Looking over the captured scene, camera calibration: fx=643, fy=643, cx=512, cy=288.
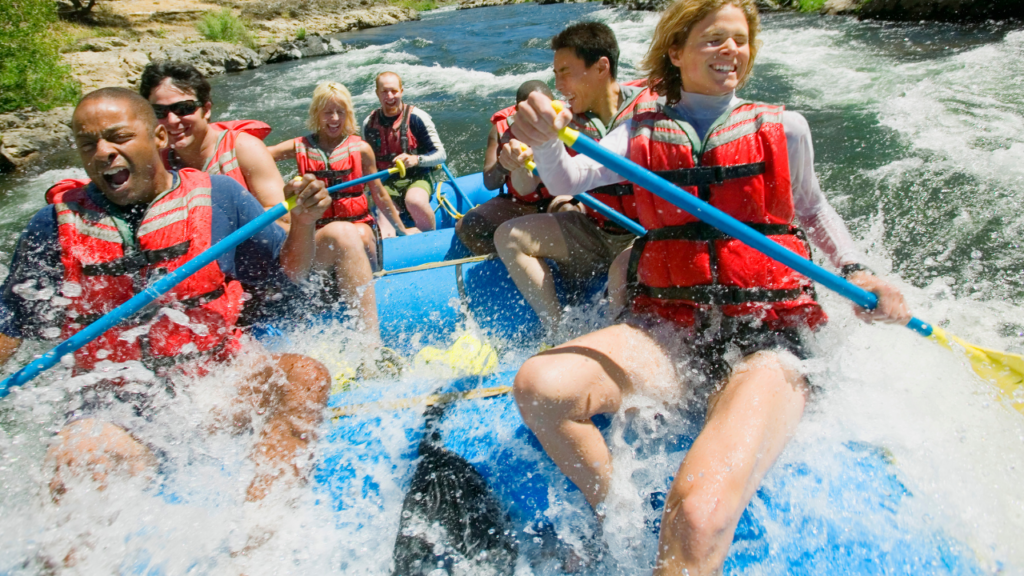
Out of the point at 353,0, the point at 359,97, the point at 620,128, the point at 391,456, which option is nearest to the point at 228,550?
the point at 391,456

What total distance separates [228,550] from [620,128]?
1548 mm

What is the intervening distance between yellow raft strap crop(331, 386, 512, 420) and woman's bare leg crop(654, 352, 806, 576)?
76 cm

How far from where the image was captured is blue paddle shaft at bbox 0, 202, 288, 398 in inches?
73.8

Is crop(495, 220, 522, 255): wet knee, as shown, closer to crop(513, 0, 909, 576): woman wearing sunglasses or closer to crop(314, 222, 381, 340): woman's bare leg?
crop(314, 222, 381, 340): woman's bare leg

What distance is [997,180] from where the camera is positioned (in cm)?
479

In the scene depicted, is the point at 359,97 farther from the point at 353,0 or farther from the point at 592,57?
the point at 353,0

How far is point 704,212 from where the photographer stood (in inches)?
62.3

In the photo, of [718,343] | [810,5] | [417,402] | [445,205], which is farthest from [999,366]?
[810,5]

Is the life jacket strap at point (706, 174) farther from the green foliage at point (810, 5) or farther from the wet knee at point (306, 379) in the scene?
the green foliage at point (810, 5)

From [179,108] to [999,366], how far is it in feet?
10.6

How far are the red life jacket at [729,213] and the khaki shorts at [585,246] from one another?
0.81 meters

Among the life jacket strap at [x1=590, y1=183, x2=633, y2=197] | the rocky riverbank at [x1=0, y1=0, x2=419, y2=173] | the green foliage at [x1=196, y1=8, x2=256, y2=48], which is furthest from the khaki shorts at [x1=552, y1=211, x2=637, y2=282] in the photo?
the green foliage at [x1=196, y1=8, x2=256, y2=48]

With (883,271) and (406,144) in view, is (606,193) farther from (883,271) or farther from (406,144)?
(883,271)

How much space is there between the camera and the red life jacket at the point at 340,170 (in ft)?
11.8
